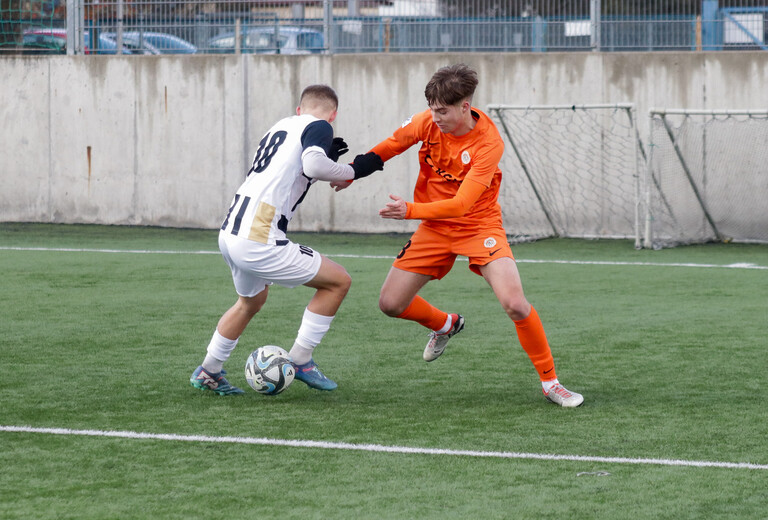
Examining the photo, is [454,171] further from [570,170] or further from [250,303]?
[570,170]

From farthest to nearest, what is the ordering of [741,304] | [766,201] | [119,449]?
[766,201] → [741,304] → [119,449]

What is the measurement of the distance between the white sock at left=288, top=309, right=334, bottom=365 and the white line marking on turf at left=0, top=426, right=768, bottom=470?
971mm

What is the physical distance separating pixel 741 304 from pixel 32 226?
956 cm

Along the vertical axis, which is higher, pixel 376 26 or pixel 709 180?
pixel 376 26

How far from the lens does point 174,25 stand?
15266mm

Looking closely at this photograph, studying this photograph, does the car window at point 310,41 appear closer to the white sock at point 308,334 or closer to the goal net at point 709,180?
the goal net at point 709,180

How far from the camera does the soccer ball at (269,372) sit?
18.5ft

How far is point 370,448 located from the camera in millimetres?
4730

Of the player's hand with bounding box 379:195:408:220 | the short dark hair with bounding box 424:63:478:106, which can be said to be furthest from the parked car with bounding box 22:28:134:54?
the player's hand with bounding box 379:195:408:220

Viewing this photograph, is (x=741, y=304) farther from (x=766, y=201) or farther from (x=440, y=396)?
(x=766, y=201)

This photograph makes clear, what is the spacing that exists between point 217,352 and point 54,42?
11015mm

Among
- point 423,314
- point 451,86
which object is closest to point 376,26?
point 423,314

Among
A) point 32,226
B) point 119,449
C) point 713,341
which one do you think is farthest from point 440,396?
point 32,226

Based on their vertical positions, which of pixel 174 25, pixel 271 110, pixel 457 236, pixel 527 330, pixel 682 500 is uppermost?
pixel 174 25
